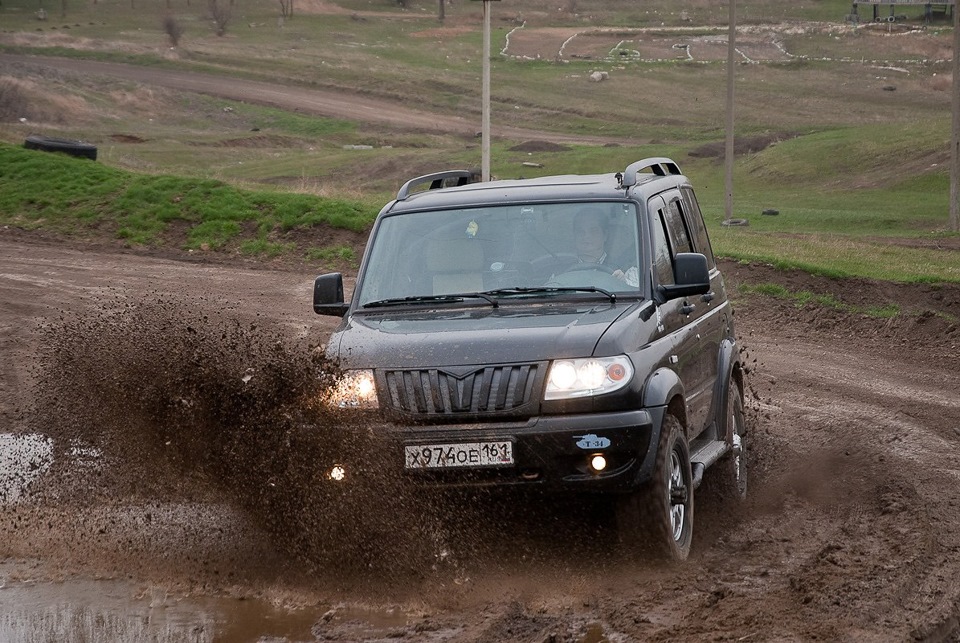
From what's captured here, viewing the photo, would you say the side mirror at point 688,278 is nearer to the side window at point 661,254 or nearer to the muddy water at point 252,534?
the side window at point 661,254

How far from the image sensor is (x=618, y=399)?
603 cm

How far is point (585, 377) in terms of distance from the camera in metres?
6.08

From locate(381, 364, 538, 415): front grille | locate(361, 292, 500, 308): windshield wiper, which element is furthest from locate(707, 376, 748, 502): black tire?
locate(381, 364, 538, 415): front grille

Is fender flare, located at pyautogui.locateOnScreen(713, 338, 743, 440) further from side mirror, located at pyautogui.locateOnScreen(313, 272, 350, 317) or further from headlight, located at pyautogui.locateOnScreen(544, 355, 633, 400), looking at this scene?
side mirror, located at pyautogui.locateOnScreen(313, 272, 350, 317)

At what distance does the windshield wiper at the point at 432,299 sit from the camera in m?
6.93

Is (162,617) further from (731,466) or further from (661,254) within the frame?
(731,466)

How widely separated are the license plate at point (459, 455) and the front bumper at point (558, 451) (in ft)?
0.06

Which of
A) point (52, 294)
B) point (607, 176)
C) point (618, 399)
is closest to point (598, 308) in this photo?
point (618, 399)

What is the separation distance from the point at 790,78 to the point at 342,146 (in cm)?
2947

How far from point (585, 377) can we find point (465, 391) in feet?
1.84

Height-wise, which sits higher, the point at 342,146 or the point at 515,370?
the point at 515,370

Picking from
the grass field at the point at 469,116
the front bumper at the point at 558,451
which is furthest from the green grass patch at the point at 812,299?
the front bumper at the point at 558,451

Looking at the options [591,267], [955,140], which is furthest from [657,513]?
[955,140]

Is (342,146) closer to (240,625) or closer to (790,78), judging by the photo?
(790,78)
